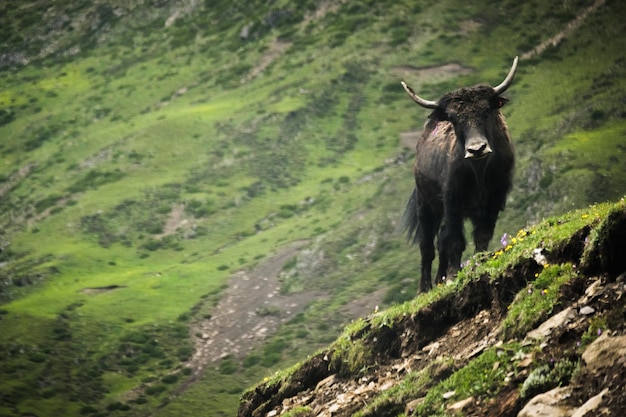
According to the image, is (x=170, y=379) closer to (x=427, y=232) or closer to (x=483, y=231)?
(x=427, y=232)

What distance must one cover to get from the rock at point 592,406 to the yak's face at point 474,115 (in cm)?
1164

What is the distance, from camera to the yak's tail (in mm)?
28531

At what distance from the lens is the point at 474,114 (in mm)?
24047

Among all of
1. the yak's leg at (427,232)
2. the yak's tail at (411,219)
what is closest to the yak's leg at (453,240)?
the yak's leg at (427,232)

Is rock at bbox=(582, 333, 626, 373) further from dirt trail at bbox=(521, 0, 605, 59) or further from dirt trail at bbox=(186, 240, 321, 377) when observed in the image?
dirt trail at bbox=(521, 0, 605, 59)

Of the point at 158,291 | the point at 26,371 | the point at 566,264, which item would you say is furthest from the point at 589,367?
the point at 158,291

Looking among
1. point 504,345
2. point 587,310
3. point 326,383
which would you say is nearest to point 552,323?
point 587,310

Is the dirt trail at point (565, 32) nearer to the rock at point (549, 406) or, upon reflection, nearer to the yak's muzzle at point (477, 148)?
the yak's muzzle at point (477, 148)

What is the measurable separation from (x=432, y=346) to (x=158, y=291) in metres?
60.7

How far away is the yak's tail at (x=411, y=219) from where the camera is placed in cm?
2853

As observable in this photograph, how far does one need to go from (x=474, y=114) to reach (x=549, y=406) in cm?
1224

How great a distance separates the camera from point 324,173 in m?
96.6

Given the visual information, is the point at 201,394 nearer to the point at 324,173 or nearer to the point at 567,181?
the point at 567,181

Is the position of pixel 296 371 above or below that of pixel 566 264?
below
